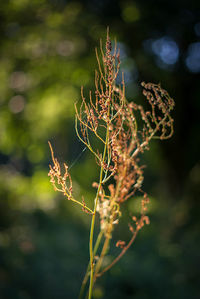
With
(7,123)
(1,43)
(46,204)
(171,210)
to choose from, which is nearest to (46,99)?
(7,123)

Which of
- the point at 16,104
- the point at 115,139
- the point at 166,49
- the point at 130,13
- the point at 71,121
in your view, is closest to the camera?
the point at 115,139

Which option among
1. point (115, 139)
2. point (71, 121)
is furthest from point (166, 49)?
point (115, 139)

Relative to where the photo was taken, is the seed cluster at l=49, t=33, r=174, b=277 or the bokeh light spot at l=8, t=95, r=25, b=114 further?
the bokeh light spot at l=8, t=95, r=25, b=114

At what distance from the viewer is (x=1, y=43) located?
5.22m

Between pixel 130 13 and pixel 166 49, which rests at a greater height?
pixel 130 13

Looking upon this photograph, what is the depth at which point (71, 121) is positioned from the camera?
23.8ft

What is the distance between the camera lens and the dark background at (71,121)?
150 inches

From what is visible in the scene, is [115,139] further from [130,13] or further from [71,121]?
[71,121]

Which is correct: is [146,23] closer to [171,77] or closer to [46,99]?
[171,77]

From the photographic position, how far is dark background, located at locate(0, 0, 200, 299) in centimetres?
380

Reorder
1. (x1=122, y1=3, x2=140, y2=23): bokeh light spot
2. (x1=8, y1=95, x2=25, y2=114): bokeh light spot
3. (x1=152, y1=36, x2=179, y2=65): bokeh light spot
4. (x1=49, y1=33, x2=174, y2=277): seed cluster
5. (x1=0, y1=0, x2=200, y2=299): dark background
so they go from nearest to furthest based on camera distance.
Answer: (x1=49, y1=33, x2=174, y2=277): seed cluster, (x1=0, y1=0, x2=200, y2=299): dark background, (x1=122, y1=3, x2=140, y2=23): bokeh light spot, (x1=152, y1=36, x2=179, y2=65): bokeh light spot, (x1=8, y1=95, x2=25, y2=114): bokeh light spot

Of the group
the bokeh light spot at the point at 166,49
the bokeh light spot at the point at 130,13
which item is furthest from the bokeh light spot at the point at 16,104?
the bokeh light spot at the point at 166,49

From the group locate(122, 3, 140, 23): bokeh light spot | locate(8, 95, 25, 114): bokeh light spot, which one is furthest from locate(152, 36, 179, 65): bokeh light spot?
locate(8, 95, 25, 114): bokeh light spot

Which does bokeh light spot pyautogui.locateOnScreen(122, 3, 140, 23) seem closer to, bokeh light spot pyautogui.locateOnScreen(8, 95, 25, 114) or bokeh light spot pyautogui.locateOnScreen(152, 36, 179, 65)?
bokeh light spot pyautogui.locateOnScreen(152, 36, 179, 65)
